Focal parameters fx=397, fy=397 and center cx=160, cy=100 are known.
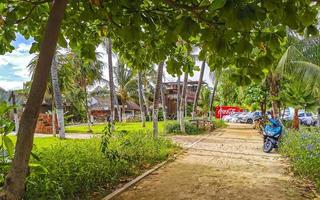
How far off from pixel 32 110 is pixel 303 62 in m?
15.9

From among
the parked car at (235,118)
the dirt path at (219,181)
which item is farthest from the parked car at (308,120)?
the dirt path at (219,181)

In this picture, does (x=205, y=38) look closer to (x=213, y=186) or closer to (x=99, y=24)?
(x=99, y=24)

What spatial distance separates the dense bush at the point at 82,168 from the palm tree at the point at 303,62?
921 centimetres

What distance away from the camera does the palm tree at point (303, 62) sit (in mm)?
17297

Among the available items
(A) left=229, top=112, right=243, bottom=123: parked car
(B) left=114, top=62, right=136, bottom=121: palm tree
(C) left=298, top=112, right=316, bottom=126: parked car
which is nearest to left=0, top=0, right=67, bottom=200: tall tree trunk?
(C) left=298, top=112, right=316, bottom=126: parked car

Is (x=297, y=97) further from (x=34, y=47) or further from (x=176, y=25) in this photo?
(x=176, y=25)

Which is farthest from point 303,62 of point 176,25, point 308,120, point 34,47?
point 308,120

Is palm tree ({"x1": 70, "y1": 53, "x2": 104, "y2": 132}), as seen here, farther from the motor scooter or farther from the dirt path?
the dirt path

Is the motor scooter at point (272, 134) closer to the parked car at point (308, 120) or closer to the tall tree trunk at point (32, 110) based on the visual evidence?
the tall tree trunk at point (32, 110)

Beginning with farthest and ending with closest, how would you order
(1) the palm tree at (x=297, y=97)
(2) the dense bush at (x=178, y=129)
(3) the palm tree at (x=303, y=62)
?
Result: (2) the dense bush at (x=178, y=129) → (1) the palm tree at (x=297, y=97) → (3) the palm tree at (x=303, y=62)

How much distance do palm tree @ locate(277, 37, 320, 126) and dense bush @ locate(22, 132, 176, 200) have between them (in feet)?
30.2

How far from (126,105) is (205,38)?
5247cm

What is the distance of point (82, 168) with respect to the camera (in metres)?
7.08

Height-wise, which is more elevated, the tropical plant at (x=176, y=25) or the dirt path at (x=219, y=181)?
the tropical plant at (x=176, y=25)
